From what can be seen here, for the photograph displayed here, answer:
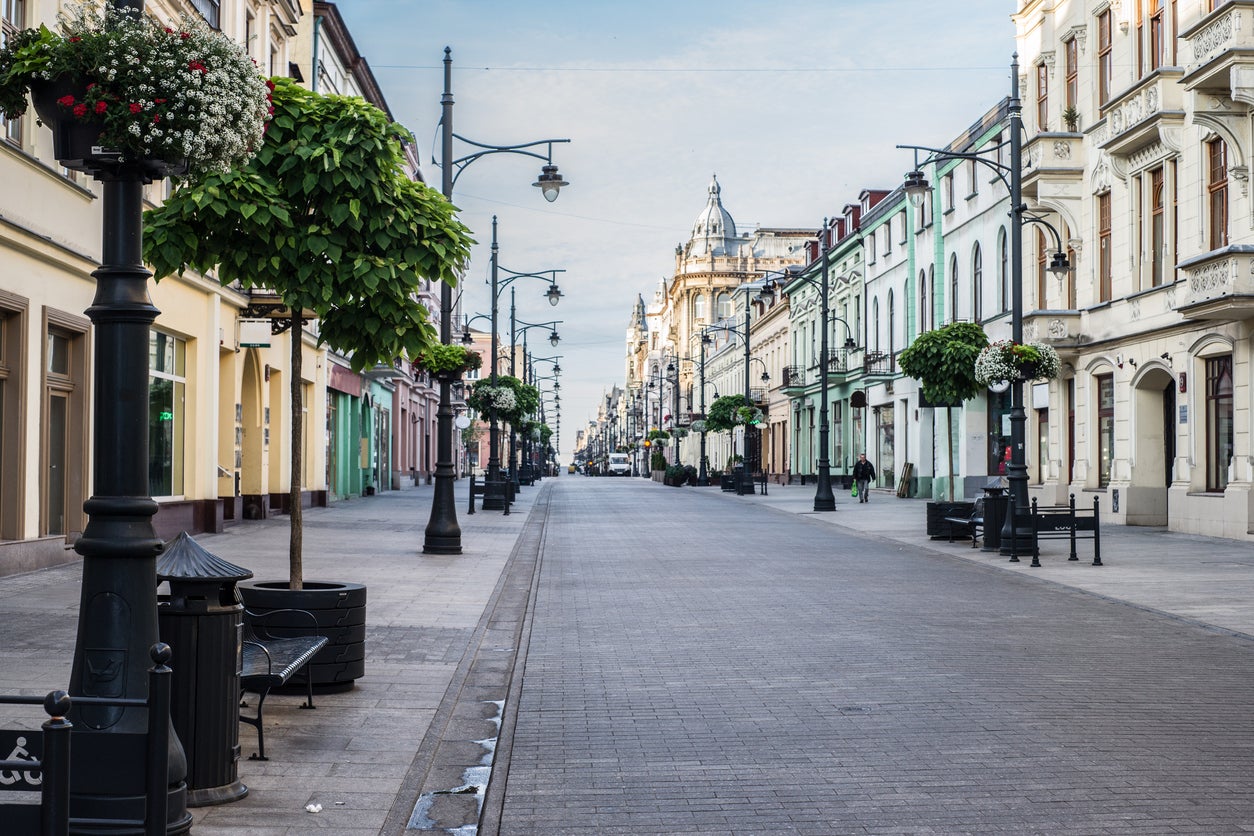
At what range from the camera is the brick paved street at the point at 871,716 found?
580cm

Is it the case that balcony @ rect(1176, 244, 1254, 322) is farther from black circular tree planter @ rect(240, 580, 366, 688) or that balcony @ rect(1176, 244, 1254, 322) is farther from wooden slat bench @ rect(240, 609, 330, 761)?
wooden slat bench @ rect(240, 609, 330, 761)

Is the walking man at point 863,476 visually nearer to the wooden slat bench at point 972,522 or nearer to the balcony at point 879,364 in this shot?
the balcony at point 879,364

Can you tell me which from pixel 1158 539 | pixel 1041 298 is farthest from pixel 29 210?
pixel 1041 298

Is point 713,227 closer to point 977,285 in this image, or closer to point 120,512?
point 977,285

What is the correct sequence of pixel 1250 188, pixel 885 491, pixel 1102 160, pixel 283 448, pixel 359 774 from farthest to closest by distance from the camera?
pixel 885 491
pixel 283 448
pixel 1102 160
pixel 1250 188
pixel 359 774

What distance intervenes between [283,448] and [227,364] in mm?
5900

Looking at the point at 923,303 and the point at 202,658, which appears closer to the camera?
the point at 202,658

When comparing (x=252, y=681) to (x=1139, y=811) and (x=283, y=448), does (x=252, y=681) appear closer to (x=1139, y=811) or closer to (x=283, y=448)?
(x=1139, y=811)

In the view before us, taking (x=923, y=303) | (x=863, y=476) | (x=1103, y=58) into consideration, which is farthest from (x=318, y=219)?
(x=923, y=303)

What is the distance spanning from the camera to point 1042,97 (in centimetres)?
3241

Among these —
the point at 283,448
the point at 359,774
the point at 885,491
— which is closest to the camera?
the point at 359,774

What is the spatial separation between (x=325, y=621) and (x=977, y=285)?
34470 millimetres

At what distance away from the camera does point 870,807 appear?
5801 mm

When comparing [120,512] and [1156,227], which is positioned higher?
[1156,227]
